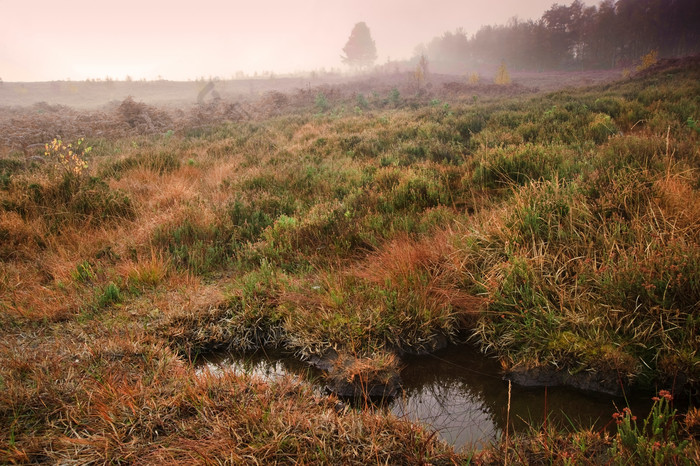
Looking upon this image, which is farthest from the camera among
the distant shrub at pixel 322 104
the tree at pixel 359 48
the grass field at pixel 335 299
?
the tree at pixel 359 48

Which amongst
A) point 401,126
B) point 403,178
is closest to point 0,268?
point 403,178

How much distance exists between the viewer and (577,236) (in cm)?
356

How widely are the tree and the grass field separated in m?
75.1

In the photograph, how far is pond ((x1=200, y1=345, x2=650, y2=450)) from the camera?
2418 millimetres

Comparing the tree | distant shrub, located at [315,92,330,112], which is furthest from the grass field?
the tree

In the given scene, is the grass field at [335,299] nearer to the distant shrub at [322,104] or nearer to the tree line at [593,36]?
the distant shrub at [322,104]

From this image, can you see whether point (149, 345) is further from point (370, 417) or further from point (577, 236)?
point (577, 236)

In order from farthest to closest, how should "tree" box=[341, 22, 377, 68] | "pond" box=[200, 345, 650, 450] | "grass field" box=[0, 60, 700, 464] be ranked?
"tree" box=[341, 22, 377, 68], "pond" box=[200, 345, 650, 450], "grass field" box=[0, 60, 700, 464]

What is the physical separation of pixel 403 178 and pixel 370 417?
4976mm

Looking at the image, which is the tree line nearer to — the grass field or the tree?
the tree

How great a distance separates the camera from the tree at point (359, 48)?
72.2m

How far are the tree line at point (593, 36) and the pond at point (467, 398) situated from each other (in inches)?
2068

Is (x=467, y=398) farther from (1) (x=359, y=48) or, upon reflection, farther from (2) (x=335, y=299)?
(1) (x=359, y=48)

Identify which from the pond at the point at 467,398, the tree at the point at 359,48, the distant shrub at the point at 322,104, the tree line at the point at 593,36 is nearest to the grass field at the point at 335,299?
the pond at the point at 467,398
